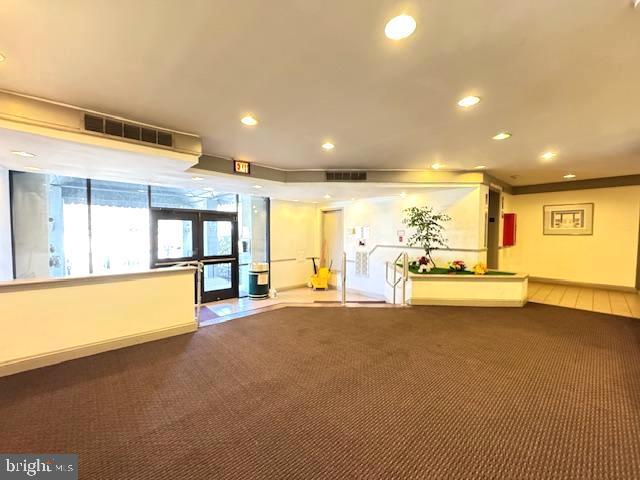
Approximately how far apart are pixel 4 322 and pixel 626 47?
6.04 meters

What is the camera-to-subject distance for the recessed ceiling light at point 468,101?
2.66 metres

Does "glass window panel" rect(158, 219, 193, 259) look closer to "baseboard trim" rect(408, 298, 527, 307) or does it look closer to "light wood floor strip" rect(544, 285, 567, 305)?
"baseboard trim" rect(408, 298, 527, 307)

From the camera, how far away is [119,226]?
6023 mm

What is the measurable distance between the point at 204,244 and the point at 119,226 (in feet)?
5.99

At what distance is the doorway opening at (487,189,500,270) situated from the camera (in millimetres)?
7242

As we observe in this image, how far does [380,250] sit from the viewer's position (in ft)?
26.3

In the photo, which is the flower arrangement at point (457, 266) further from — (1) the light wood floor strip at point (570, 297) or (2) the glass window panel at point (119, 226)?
(2) the glass window panel at point (119, 226)

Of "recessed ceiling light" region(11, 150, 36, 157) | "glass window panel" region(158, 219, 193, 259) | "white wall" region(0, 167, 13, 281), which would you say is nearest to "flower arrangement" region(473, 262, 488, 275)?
"glass window panel" region(158, 219, 193, 259)

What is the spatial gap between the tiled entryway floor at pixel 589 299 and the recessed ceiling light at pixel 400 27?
6.34m

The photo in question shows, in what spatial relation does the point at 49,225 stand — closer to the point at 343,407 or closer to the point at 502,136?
the point at 343,407

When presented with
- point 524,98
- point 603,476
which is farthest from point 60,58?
point 603,476

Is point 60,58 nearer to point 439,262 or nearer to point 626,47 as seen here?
point 626,47

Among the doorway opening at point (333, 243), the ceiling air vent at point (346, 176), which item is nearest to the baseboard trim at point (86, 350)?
the ceiling air vent at point (346, 176)

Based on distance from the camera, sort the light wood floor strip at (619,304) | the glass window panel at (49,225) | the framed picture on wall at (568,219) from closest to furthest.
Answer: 1. the glass window panel at (49,225)
2. the light wood floor strip at (619,304)
3. the framed picture on wall at (568,219)
